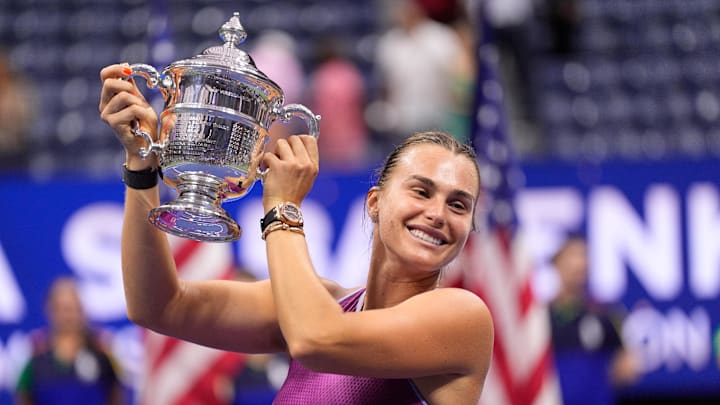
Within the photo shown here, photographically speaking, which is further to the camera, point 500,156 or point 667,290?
point 667,290

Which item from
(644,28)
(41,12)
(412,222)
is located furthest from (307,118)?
(41,12)

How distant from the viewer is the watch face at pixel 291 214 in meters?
2.29

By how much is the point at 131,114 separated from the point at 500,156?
2.83 m

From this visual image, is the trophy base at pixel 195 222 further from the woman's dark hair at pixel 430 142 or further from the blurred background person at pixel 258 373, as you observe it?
Answer: the blurred background person at pixel 258 373

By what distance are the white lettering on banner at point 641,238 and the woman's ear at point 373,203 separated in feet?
15.1

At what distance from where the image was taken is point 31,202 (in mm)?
7164

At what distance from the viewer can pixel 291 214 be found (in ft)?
7.54

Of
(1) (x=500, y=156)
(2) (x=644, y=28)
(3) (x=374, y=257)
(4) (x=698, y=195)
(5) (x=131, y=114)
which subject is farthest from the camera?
(2) (x=644, y=28)

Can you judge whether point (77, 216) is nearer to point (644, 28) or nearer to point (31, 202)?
point (31, 202)

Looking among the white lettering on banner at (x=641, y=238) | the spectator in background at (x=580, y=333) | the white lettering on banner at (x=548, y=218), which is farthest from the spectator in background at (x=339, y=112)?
the spectator in background at (x=580, y=333)

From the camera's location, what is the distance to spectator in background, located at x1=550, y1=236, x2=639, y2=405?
6.22 m

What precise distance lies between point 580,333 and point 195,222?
4323mm

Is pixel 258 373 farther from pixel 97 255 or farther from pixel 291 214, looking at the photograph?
pixel 291 214

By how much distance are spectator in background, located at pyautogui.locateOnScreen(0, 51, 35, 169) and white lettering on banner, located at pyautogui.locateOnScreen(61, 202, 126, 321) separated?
3.74ft
